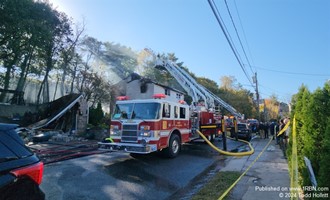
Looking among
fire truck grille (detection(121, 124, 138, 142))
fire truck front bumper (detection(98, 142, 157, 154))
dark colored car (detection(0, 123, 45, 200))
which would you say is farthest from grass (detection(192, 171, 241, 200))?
dark colored car (detection(0, 123, 45, 200))

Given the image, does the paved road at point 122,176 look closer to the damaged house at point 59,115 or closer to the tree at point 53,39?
the damaged house at point 59,115

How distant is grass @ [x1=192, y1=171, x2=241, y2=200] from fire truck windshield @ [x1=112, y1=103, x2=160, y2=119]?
3433 millimetres

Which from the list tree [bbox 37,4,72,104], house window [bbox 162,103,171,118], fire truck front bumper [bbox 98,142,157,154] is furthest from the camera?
tree [bbox 37,4,72,104]

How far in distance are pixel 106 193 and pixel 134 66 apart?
37.6m

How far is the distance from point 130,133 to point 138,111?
37.1 inches

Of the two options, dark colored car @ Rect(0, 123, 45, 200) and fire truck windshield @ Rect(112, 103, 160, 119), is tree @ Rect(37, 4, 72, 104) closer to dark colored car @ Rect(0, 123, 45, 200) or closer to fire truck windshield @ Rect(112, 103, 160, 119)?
fire truck windshield @ Rect(112, 103, 160, 119)

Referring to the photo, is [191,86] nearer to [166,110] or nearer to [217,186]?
[166,110]

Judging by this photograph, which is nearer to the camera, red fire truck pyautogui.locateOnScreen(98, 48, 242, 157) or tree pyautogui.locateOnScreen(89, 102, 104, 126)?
red fire truck pyautogui.locateOnScreen(98, 48, 242, 157)

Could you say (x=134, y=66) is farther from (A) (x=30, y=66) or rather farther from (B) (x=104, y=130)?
(B) (x=104, y=130)

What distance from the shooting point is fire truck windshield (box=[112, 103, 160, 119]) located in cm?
966

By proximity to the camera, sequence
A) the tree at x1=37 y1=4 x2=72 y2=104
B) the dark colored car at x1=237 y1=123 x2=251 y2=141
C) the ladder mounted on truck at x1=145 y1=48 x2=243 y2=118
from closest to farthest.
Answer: the ladder mounted on truck at x1=145 y1=48 x2=243 y2=118 < the dark colored car at x1=237 y1=123 x2=251 y2=141 < the tree at x1=37 y1=4 x2=72 y2=104

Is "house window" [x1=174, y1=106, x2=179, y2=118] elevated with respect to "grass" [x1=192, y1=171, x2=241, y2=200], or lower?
elevated

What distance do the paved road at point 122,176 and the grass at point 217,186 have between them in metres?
0.67

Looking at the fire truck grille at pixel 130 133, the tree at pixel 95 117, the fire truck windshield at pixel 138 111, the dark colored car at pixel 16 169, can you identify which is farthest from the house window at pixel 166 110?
the tree at pixel 95 117
